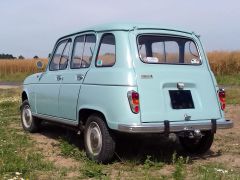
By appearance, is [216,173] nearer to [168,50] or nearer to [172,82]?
[172,82]

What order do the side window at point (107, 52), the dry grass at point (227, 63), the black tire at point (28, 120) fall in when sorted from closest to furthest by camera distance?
the side window at point (107, 52) → the black tire at point (28, 120) → the dry grass at point (227, 63)

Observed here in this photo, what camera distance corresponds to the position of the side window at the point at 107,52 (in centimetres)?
653

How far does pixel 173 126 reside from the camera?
240 inches

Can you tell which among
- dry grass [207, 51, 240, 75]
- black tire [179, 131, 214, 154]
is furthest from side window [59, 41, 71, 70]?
dry grass [207, 51, 240, 75]

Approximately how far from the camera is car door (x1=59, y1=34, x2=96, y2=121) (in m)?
7.05

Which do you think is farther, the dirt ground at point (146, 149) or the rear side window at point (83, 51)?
the rear side window at point (83, 51)

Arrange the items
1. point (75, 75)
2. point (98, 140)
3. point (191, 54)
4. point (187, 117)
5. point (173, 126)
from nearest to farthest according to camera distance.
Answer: point (173, 126), point (187, 117), point (98, 140), point (191, 54), point (75, 75)

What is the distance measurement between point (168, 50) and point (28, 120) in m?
3.94

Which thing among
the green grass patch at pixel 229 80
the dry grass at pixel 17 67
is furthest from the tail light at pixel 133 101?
the dry grass at pixel 17 67

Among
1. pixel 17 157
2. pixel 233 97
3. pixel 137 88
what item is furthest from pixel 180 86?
pixel 233 97

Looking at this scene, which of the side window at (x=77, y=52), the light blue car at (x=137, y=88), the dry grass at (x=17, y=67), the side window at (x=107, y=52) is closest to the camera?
the light blue car at (x=137, y=88)

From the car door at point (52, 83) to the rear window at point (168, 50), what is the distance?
1.74 metres

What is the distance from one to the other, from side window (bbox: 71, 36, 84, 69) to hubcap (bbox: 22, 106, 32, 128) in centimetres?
234

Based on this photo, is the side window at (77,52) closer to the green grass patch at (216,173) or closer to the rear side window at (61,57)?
the rear side window at (61,57)
